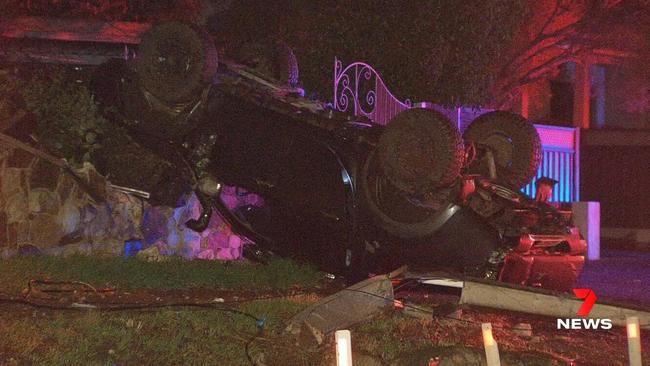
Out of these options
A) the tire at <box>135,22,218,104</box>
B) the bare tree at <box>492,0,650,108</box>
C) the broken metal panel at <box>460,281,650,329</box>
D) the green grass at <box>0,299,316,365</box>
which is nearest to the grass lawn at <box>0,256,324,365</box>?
the green grass at <box>0,299,316,365</box>

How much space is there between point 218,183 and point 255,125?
91cm

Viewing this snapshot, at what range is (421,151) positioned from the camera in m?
7.29

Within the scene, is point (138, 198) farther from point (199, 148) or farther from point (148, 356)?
point (148, 356)

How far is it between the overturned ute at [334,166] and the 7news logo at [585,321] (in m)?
0.47

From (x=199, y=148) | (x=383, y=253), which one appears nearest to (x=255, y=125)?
(x=199, y=148)

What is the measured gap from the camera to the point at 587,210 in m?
15.4

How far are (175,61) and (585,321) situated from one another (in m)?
4.94

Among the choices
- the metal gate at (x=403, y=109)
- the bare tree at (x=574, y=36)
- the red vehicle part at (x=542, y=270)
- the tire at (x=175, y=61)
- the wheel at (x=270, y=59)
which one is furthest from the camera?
the bare tree at (x=574, y=36)

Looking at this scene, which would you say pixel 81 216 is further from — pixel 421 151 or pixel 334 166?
pixel 421 151

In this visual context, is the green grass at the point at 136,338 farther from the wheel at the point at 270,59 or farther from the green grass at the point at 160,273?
the wheel at the point at 270,59

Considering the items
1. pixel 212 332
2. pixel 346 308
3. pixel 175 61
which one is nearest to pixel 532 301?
pixel 346 308

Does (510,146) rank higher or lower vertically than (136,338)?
higher

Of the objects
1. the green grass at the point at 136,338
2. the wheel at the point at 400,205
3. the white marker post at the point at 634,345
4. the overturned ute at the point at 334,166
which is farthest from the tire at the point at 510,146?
the white marker post at the point at 634,345

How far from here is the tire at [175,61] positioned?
341 inches
